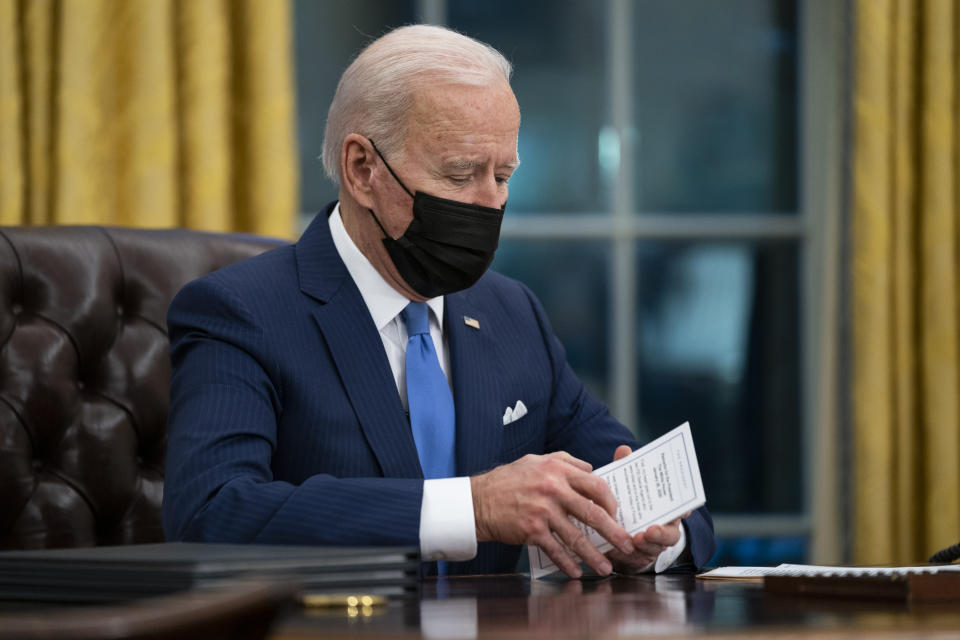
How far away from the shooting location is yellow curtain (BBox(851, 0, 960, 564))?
125 inches

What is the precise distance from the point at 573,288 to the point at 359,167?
194 cm

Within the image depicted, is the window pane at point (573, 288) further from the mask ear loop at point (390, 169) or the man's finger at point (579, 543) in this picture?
the man's finger at point (579, 543)

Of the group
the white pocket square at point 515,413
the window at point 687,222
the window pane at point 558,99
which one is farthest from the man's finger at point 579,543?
the window pane at point 558,99

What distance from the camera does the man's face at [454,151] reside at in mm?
1707

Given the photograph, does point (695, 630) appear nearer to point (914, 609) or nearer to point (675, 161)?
point (914, 609)

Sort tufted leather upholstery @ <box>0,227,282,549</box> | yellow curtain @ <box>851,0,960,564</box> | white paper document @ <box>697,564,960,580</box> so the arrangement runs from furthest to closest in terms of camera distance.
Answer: yellow curtain @ <box>851,0,960,564</box>, tufted leather upholstery @ <box>0,227,282,549</box>, white paper document @ <box>697,564,960,580</box>

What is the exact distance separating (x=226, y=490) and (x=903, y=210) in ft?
8.14

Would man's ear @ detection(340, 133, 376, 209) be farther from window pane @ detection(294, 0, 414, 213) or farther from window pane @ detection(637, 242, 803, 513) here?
window pane @ detection(637, 242, 803, 513)

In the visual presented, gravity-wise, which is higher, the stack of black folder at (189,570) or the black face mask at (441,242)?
the black face mask at (441,242)

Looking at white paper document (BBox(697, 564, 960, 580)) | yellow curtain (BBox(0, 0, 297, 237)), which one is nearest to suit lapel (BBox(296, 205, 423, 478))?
white paper document (BBox(697, 564, 960, 580))

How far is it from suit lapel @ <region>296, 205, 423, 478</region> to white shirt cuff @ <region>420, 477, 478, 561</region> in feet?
0.75

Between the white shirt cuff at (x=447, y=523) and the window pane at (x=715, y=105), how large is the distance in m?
2.46

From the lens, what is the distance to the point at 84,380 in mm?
1923

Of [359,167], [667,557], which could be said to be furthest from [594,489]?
[359,167]
